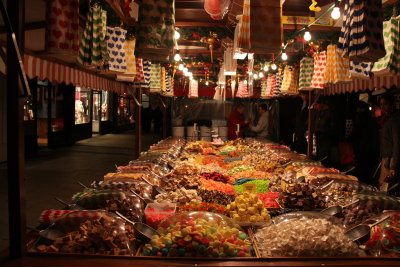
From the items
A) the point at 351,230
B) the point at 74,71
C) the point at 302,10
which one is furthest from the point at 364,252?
the point at 74,71

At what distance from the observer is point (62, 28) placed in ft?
9.53

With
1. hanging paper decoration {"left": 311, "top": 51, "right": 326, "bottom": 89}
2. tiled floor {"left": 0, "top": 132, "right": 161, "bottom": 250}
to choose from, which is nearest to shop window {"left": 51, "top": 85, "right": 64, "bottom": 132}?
tiled floor {"left": 0, "top": 132, "right": 161, "bottom": 250}

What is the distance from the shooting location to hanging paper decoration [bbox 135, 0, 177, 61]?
2727 millimetres

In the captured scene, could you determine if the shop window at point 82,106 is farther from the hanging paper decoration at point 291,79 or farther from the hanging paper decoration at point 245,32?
the hanging paper decoration at point 245,32

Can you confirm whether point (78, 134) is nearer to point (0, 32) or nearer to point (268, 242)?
point (0, 32)

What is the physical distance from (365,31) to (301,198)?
1.68m

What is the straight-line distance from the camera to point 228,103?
15.1m

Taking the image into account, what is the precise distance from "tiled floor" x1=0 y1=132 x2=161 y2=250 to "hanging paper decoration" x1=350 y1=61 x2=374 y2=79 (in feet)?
14.8

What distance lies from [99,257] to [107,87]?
16.3ft

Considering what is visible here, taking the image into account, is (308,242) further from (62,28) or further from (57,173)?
(57,173)

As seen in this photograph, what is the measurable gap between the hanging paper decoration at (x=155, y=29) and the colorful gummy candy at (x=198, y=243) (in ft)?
4.22

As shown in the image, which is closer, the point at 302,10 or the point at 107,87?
the point at 302,10

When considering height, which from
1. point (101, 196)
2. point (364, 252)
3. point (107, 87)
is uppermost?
point (107, 87)

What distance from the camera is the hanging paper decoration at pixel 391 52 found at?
11.9ft
